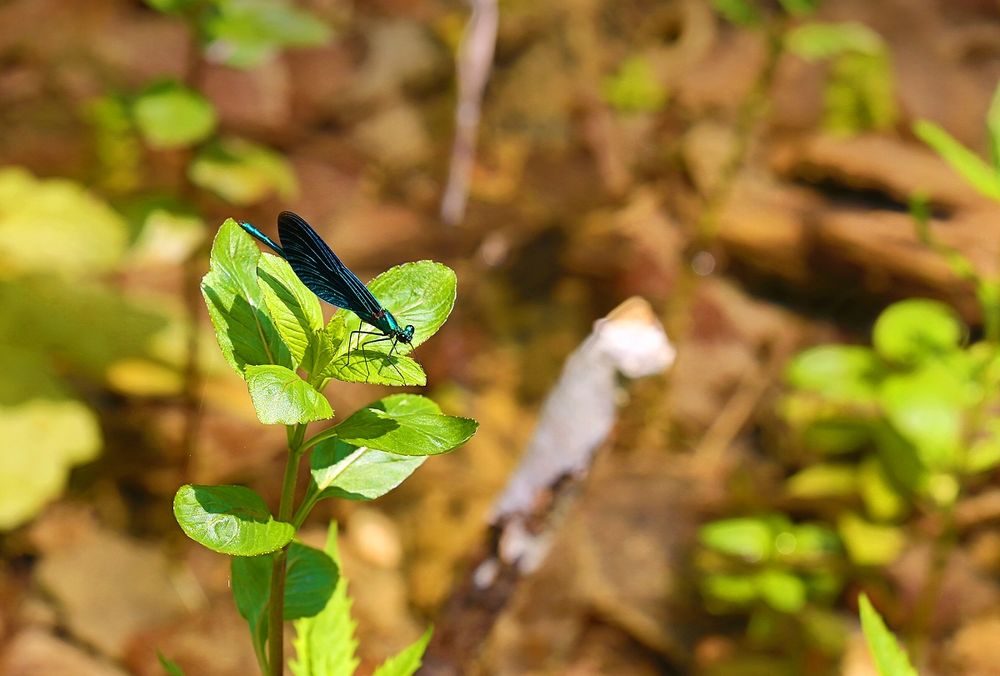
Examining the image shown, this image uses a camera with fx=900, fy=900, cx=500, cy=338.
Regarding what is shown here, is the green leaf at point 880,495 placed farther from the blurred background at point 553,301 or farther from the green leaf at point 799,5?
the green leaf at point 799,5

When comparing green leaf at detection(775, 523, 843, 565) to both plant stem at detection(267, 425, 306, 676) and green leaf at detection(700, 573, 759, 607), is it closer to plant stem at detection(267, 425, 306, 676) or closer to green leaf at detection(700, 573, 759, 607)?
green leaf at detection(700, 573, 759, 607)

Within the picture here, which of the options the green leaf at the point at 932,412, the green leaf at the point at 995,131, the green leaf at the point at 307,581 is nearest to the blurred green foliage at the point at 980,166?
the green leaf at the point at 995,131

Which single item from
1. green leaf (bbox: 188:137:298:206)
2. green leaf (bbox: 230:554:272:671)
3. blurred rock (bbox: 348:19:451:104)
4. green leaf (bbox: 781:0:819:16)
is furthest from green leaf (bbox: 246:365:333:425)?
blurred rock (bbox: 348:19:451:104)

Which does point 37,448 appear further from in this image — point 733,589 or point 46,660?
point 733,589

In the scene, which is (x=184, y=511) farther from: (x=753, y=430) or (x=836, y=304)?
(x=836, y=304)

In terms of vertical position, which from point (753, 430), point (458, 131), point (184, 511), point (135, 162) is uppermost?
point (184, 511)

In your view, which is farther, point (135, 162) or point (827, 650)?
point (135, 162)

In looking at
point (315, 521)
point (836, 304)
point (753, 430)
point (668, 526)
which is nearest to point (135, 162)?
point (315, 521)

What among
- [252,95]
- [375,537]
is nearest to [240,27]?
[375,537]
